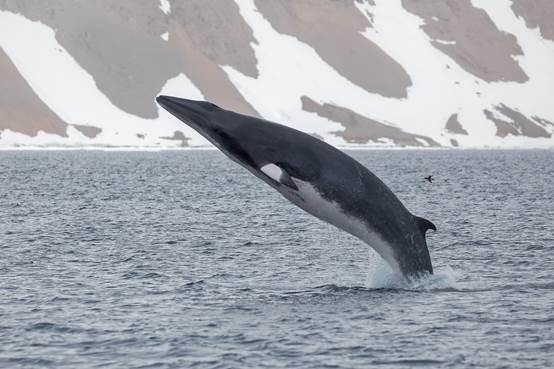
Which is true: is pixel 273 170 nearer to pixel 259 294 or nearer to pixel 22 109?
pixel 259 294

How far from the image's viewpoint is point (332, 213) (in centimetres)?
2173

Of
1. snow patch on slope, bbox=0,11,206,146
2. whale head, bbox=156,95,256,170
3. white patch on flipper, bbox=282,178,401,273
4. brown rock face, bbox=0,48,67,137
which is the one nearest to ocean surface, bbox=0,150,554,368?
white patch on flipper, bbox=282,178,401,273

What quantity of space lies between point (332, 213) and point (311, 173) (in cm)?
118

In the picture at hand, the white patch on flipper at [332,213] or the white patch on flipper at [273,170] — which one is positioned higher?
the white patch on flipper at [273,170]

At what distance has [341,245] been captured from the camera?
39.8m

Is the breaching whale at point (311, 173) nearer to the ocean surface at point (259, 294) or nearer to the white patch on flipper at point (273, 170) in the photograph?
the white patch on flipper at point (273, 170)

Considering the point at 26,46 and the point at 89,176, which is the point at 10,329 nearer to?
Answer: the point at 89,176

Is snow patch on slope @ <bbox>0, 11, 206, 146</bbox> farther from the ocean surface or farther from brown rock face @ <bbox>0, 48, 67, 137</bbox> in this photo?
the ocean surface

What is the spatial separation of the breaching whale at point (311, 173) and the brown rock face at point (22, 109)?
6236 inches

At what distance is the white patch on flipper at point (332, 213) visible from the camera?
21.2 metres

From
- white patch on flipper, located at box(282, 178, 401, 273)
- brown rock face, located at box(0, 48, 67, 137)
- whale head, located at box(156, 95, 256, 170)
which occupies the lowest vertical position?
white patch on flipper, located at box(282, 178, 401, 273)

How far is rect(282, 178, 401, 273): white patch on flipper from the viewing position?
21.2 metres

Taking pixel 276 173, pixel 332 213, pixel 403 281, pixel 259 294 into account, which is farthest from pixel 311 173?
pixel 259 294

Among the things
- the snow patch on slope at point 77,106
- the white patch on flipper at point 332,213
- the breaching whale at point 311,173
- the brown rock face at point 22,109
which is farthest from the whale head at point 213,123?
the brown rock face at point 22,109
